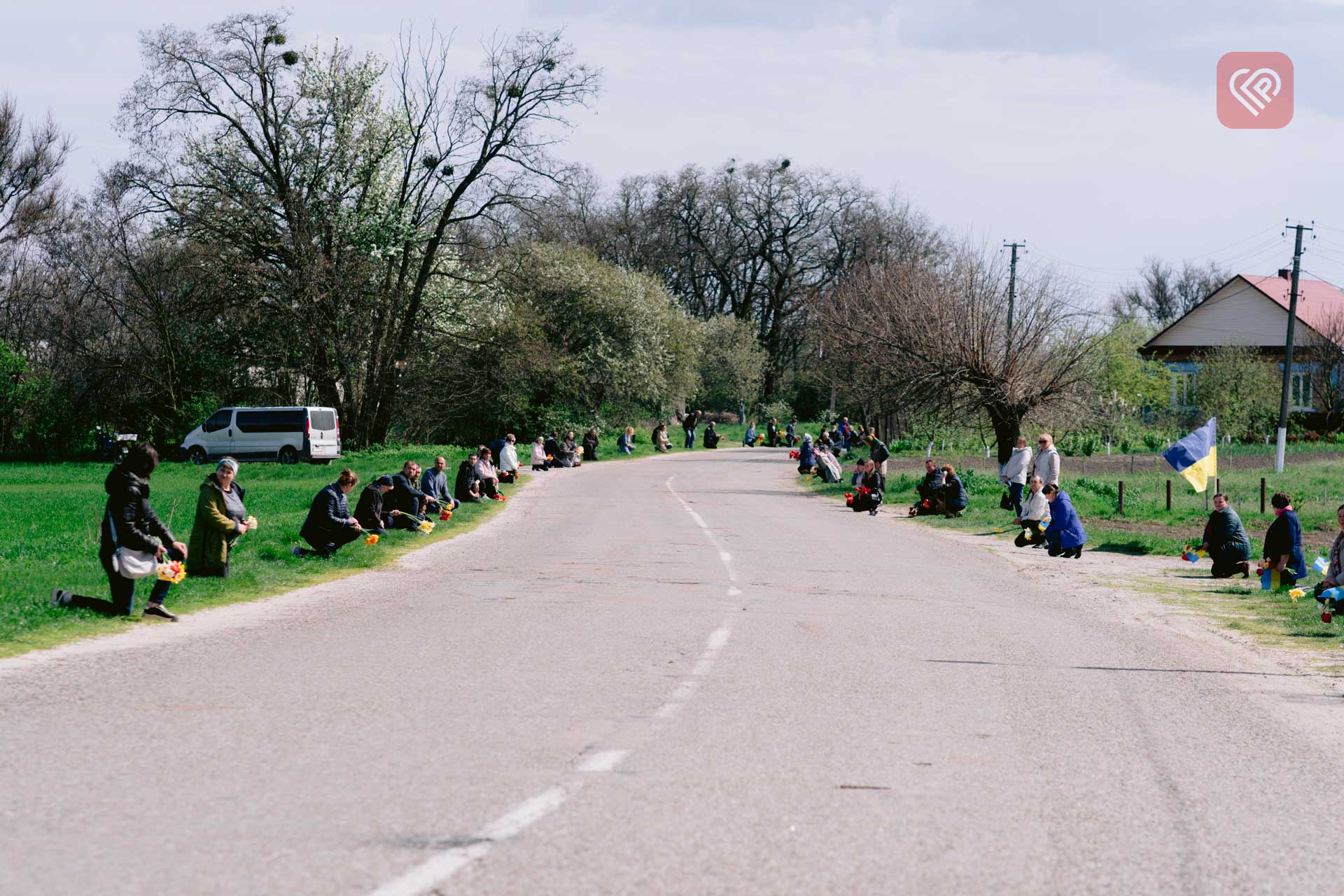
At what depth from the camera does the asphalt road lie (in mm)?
4824

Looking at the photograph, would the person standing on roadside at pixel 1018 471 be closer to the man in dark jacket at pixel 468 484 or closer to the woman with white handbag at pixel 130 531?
the man in dark jacket at pixel 468 484

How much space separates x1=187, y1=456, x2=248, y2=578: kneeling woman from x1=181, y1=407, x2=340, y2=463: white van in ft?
110

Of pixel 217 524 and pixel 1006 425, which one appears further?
pixel 1006 425

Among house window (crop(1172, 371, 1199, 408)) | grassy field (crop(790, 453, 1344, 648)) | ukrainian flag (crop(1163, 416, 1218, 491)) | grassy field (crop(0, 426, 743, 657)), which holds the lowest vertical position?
grassy field (crop(0, 426, 743, 657))

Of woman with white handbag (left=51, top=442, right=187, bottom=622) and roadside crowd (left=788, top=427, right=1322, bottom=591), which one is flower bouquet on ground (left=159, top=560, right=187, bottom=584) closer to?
woman with white handbag (left=51, top=442, right=187, bottom=622)

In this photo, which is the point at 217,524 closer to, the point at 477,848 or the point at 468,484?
the point at 477,848

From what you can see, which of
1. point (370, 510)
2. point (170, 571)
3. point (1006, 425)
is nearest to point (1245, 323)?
point (1006, 425)

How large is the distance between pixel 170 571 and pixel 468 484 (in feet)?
59.6

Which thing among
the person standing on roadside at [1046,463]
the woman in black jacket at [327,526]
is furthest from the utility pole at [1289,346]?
the woman in black jacket at [327,526]

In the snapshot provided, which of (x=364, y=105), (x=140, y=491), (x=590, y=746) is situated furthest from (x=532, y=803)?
(x=364, y=105)

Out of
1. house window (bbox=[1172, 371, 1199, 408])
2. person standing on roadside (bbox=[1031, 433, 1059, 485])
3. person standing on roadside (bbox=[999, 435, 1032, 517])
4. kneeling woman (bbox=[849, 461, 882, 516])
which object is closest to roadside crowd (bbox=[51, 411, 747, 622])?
kneeling woman (bbox=[849, 461, 882, 516])

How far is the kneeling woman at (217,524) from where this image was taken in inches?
534

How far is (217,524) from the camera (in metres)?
13.8

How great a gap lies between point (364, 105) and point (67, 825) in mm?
45897
